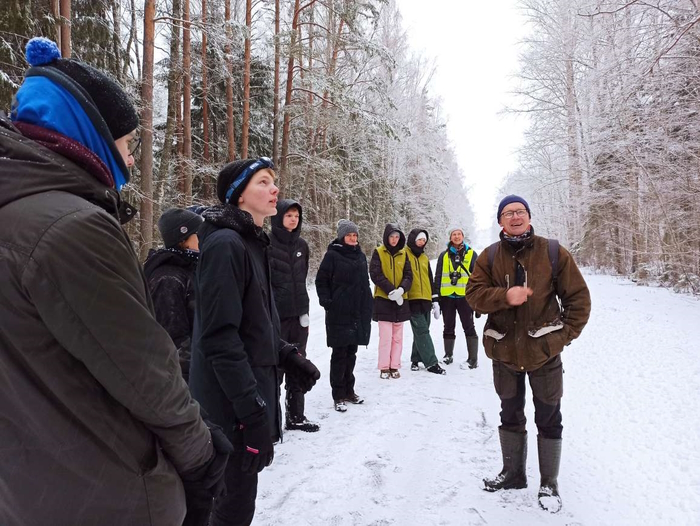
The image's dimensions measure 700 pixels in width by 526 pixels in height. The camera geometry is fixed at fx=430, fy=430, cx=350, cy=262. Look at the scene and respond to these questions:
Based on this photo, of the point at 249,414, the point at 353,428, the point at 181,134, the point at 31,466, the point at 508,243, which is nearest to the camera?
the point at 31,466

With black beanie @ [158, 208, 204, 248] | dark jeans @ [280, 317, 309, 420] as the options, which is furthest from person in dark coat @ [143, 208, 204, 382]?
dark jeans @ [280, 317, 309, 420]

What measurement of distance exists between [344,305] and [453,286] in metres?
2.51

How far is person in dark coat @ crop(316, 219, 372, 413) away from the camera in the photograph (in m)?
5.24

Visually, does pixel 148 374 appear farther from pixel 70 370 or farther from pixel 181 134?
pixel 181 134

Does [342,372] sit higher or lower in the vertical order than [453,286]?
lower

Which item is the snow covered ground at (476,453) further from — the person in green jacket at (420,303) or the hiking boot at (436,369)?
the person in green jacket at (420,303)

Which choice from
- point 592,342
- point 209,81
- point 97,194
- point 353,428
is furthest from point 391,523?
point 209,81

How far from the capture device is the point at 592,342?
315 inches

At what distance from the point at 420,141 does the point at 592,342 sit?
66.8ft

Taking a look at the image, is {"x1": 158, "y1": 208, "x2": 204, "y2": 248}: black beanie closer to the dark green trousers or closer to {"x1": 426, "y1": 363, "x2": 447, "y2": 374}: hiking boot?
the dark green trousers

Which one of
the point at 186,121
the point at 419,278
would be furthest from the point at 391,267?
the point at 186,121

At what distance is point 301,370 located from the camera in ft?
8.25

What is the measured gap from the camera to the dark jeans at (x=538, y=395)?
124 inches

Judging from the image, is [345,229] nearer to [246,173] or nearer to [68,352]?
[246,173]
